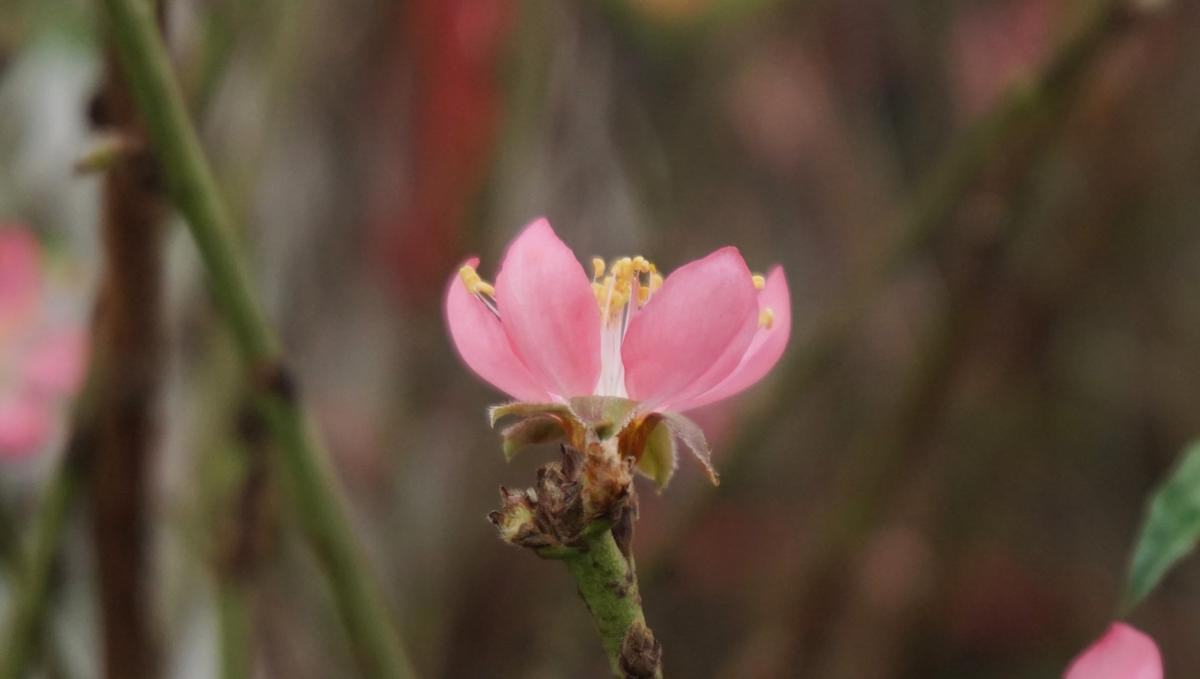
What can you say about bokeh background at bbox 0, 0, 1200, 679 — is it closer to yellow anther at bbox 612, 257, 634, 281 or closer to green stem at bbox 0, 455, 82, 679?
green stem at bbox 0, 455, 82, 679

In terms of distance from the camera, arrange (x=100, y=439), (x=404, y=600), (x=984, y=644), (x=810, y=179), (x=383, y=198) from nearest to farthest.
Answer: (x=100, y=439) → (x=404, y=600) → (x=383, y=198) → (x=984, y=644) → (x=810, y=179)

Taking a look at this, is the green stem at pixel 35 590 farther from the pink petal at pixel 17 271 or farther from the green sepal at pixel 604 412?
the pink petal at pixel 17 271

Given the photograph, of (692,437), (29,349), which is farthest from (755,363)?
(29,349)

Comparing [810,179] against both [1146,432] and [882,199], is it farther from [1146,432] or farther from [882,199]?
[1146,432]

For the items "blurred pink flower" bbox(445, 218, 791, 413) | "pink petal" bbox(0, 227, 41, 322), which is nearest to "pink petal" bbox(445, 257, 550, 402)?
"blurred pink flower" bbox(445, 218, 791, 413)

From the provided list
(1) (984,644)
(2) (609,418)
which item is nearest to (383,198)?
(1) (984,644)

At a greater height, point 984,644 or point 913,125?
point 913,125

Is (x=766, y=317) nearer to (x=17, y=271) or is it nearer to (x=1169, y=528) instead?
(x=1169, y=528)
